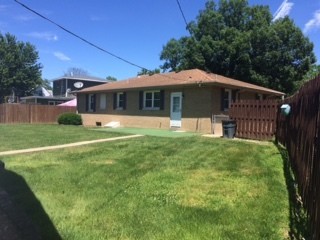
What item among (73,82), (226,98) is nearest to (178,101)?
(226,98)

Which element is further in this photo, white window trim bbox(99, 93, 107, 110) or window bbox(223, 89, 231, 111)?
white window trim bbox(99, 93, 107, 110)

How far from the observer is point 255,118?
16.8 m

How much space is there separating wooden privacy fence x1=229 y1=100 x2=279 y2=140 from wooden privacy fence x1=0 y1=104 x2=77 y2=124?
2344 centimetres

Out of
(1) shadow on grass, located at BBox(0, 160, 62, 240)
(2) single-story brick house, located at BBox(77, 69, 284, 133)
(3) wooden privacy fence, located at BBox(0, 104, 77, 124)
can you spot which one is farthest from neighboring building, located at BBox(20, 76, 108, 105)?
(1) shadow on grass, located at BBox(0, 160, 62, 240)

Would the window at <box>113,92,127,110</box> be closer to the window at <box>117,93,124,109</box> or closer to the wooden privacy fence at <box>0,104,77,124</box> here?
the window at <box>117,93,124,109</box>

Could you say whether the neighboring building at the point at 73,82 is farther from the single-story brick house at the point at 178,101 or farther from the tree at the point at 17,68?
the single-story brick house at the point at 178,101

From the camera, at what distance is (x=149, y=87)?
982 inches

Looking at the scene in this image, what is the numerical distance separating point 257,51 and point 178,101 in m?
14.3

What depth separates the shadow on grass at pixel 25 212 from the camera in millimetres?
5648

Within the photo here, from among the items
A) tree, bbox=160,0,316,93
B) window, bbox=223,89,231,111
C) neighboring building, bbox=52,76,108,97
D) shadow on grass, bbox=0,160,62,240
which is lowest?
shadow on grass, bbox=0,160,62,240

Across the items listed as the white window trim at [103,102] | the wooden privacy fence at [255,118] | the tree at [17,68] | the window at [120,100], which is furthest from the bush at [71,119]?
the tree at [17,68]

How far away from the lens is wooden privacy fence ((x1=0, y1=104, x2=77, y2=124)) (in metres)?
36.4

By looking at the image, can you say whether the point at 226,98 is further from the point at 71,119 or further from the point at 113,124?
the point at 71,119

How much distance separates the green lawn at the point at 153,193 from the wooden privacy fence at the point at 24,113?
82.6 feet
